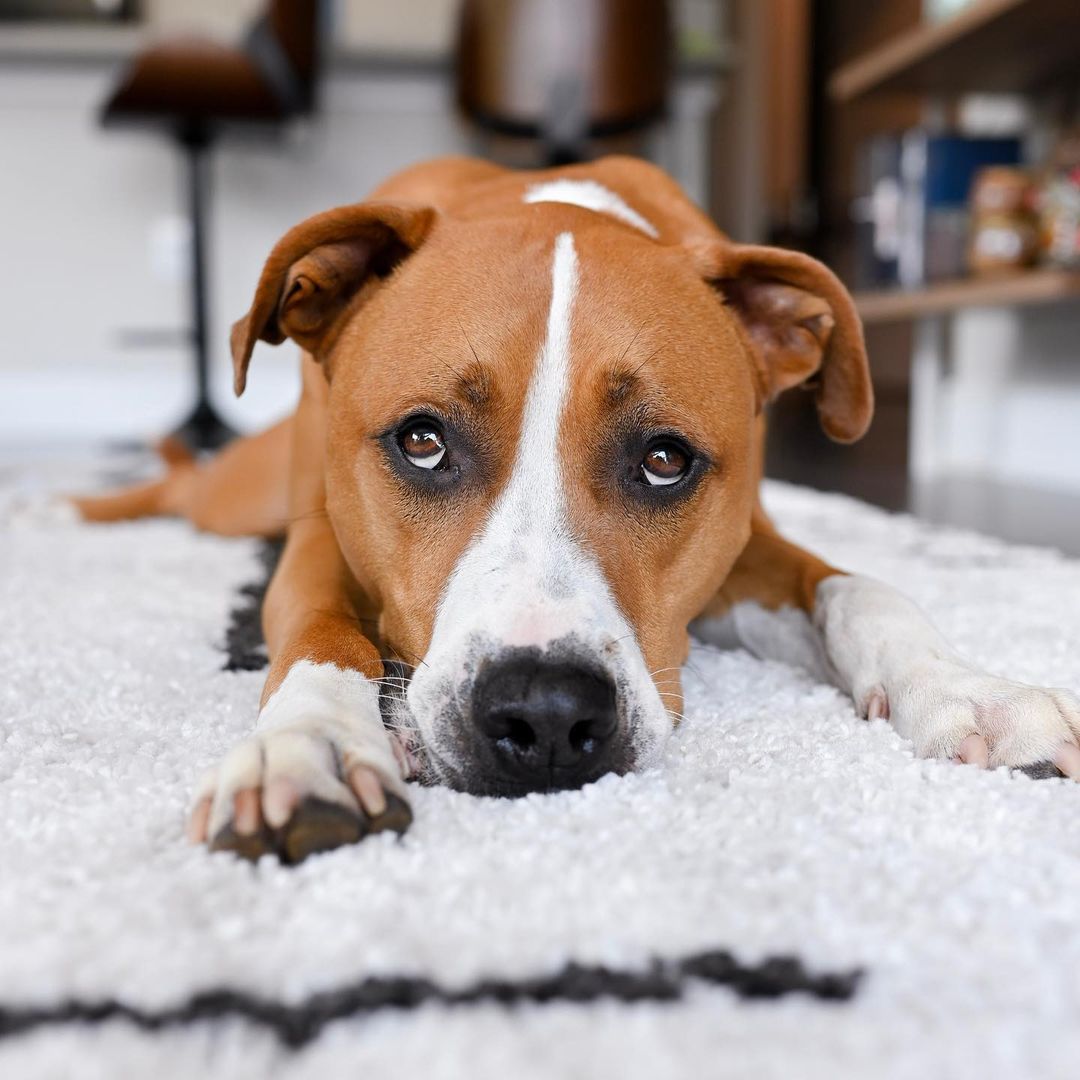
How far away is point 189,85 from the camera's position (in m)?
4.35

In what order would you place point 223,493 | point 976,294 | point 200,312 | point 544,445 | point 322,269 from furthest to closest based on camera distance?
point 200,312
point 976,294
point 223,493
point 322,269
point 544,445

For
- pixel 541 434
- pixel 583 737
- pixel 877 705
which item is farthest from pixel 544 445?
pixel 877 705

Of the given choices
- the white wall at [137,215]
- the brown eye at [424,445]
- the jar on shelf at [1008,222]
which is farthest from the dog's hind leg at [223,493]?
the white wall at [137,215]

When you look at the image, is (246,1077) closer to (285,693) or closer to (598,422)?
(285,693)

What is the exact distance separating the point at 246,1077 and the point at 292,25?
4.59m

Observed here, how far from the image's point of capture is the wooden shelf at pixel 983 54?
313 cm

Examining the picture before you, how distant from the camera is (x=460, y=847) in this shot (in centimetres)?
86

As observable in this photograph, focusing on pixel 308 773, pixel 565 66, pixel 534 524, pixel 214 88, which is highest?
pixel 565 66

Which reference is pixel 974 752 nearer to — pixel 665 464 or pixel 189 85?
pixel 665 464

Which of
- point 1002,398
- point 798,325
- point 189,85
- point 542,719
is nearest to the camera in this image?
point 542,719

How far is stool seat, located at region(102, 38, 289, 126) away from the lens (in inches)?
170

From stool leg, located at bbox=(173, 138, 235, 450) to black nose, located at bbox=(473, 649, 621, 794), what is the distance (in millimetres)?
3875

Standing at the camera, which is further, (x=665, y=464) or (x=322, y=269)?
(x=322, y=269)

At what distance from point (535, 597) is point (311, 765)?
0.84 ft
